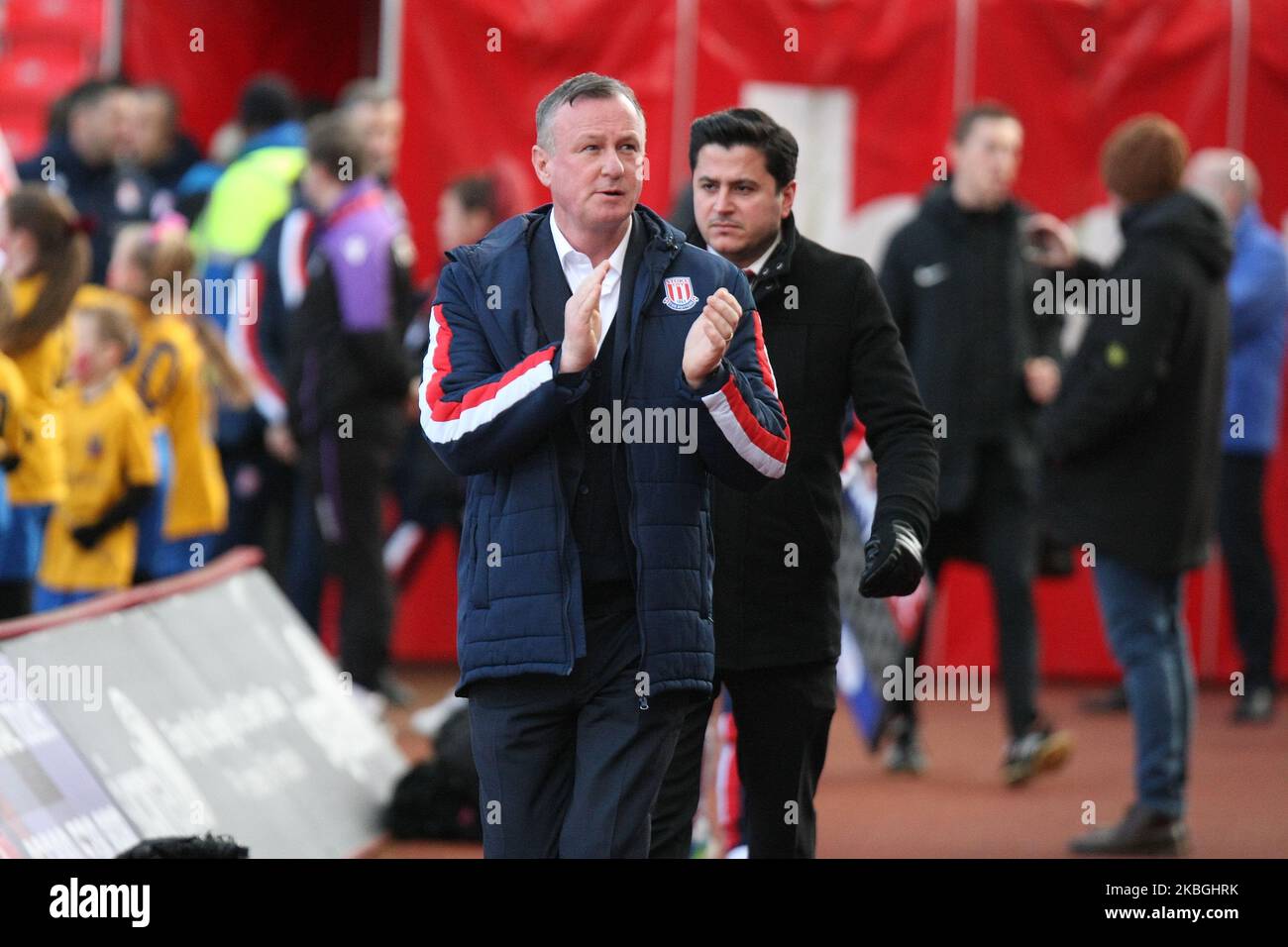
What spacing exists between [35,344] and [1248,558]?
560 centimetres

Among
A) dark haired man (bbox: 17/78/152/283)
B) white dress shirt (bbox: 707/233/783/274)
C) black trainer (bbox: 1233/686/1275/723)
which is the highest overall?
dark haired man (bbox: 17/78/152/283)

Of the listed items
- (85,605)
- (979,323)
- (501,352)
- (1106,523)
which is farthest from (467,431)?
(979,323)

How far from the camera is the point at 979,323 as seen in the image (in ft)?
27.4

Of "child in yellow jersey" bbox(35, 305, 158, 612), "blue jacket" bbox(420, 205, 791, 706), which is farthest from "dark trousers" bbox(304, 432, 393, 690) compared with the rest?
"blue jacket" bbox(420, 205, 791, 706)

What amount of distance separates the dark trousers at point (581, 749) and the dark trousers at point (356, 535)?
4.79 metres

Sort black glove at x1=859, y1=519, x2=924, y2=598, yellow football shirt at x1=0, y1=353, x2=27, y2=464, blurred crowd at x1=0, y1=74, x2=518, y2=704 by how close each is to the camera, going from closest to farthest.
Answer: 1. black glove at x1=859, y1=519, x2=924, y2=598
2. yellow football shirt at x1=0, y1=353, x2=27, y2=464
3. blurred crowd at x1=0, y1=74, x2=518, y2=704

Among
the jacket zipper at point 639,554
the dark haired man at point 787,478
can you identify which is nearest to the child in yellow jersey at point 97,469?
the dark haired man at point 787,478

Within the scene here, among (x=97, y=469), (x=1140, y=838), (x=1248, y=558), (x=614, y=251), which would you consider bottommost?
(x=1140, y=838)

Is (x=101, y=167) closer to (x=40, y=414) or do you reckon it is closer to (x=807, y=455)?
(x=40, y=414)

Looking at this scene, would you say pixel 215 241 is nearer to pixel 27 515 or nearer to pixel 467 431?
pixel 27 515

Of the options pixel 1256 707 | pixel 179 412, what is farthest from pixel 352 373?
pixel 1256 707

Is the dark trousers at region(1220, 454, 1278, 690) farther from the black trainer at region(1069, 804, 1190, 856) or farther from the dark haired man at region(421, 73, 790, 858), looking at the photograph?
the dark haired man at region(421, 73, 790, 858)

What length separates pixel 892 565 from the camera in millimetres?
4438

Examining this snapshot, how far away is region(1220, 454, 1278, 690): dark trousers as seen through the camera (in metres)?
9.87
